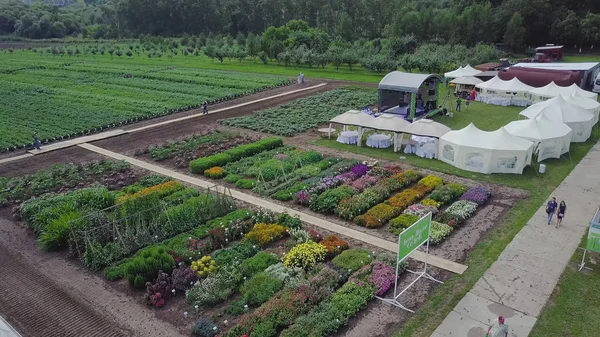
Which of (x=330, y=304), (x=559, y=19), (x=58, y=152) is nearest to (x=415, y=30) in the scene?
(x=559, y=19)

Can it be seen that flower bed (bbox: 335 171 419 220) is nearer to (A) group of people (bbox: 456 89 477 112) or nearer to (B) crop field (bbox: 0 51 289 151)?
(A) group of people (bbox: 456 89 477 112)

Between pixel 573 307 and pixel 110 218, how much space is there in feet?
59.9

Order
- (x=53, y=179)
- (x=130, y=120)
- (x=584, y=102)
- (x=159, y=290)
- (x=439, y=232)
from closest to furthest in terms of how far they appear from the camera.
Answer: (x=159, y=290) < (x=439, y=232) < (x=53, y=179) < (x=584, y=102) < (x=130, y=120)

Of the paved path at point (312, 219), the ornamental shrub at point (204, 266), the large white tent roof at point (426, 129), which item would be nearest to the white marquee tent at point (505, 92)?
the large white tent roof at point (426, 129)

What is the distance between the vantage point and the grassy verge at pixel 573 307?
13550mm

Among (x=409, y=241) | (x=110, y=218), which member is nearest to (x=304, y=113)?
(x=110, y=218)

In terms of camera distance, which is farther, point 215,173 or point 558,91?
point 558,91

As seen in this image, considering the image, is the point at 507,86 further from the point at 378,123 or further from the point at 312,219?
the point at 312,219

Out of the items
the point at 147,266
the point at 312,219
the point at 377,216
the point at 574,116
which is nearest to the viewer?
the point at 147,266

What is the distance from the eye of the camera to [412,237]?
14828mm

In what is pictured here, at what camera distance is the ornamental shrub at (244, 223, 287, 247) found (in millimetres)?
18781

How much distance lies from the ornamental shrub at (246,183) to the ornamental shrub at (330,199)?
4300 millimetres

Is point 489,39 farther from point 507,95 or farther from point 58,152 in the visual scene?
point 58,152

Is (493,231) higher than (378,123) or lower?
lower
